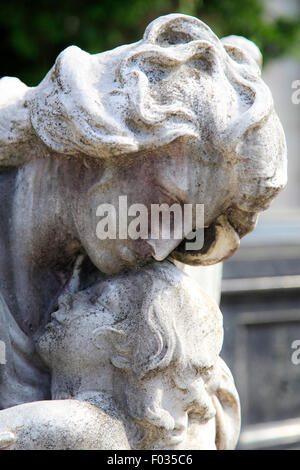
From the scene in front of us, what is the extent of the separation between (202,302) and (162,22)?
501mm

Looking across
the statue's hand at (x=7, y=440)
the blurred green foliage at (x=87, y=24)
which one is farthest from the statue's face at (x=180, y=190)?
the blurred green foliage at (x=87, y=24)

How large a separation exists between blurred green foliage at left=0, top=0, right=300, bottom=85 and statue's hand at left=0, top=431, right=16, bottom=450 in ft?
8.46

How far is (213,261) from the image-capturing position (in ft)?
4.09

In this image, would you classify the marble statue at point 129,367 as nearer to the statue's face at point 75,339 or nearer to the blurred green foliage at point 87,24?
the statue's face at point 75,339

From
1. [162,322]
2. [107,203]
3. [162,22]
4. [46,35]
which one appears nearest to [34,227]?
[107,203]

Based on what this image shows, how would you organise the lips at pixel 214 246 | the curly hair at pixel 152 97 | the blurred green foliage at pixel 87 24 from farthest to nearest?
the blurred green foliage at pixel 87 24 < the lips at pixel 214 246 < the curly hair at pixel 152 97

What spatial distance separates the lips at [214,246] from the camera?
1.21 m

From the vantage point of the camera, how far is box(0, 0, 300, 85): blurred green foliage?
Answer: 331 centimetres

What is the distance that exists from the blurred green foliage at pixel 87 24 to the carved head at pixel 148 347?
2404 mm

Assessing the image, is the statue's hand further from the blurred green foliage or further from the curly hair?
the blurred green foliage

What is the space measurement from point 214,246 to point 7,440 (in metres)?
0.50

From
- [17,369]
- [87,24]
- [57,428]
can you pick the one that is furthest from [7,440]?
[87,24]

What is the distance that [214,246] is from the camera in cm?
122

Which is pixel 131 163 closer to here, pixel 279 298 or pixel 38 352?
pixel 38 352
